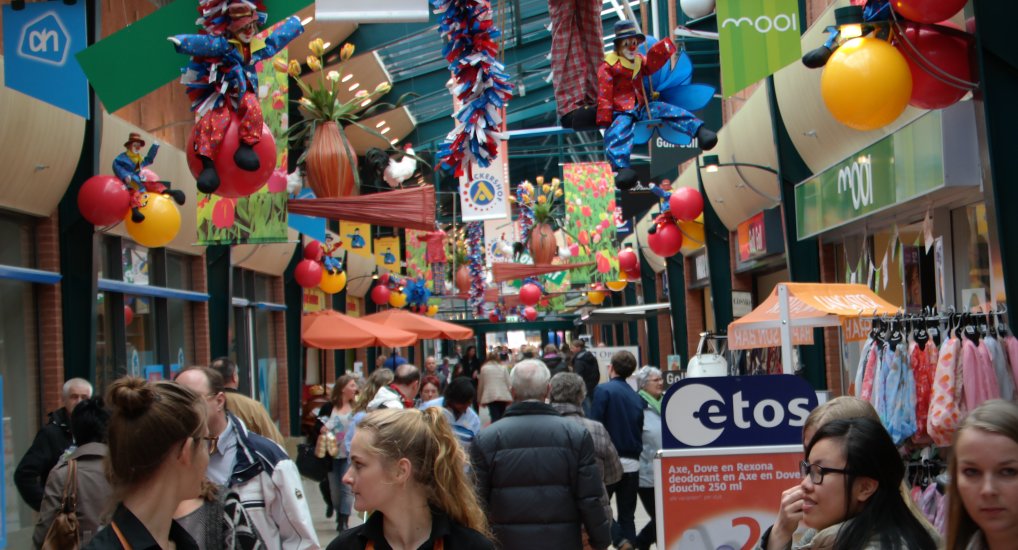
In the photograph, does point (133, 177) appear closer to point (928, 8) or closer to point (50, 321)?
point (50, 321)

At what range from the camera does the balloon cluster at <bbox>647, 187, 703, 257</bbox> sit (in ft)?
52.1

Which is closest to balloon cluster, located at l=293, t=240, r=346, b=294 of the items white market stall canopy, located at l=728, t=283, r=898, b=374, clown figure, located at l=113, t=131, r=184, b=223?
clown figure, located at l=113, t=131, r=184, b=223

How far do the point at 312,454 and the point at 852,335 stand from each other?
4.08m

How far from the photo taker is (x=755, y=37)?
7.58m

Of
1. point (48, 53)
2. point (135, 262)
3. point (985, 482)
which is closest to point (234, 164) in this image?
point (48, 53)

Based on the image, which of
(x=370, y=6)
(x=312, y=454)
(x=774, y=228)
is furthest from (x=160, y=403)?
(x=774, y=228)

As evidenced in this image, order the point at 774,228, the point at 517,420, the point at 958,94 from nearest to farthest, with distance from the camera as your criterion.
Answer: the point at 517,420
the point at 958,94
the point at 774,228

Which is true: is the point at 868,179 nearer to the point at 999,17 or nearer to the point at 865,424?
the point at 999,17

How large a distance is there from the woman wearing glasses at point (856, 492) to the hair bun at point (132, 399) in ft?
5.32

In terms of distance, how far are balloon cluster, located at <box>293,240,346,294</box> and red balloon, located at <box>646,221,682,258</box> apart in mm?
5753

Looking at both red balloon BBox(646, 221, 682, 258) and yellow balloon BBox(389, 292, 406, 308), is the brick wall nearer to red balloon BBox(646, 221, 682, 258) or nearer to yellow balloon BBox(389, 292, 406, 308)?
red balloon BBox(646, 221, 682, 258)

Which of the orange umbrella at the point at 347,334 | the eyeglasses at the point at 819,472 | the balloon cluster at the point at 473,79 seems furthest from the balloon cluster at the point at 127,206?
the eyeglasses at the point at 819,472

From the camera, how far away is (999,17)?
6246 millimetres

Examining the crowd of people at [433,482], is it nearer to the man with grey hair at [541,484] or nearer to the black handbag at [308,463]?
the man with grey hair at [541,484]
